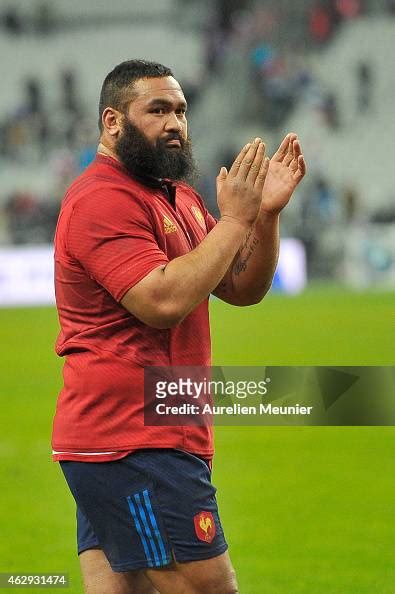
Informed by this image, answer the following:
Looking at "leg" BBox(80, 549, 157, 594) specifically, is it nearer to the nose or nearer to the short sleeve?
the short sleeve

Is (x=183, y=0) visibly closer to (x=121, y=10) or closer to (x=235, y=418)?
(x=121, y=10)

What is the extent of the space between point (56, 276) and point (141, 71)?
2.16ft

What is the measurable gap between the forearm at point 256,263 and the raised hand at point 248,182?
1.45 feet

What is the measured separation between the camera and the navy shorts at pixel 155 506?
339 cm

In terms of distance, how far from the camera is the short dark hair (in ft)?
11.8

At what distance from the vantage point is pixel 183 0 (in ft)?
102

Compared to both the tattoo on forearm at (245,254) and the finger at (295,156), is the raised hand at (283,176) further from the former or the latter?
the tattoo on forearm at (245,254)

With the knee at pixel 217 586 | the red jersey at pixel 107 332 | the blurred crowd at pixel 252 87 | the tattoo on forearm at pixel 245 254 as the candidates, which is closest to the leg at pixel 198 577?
the knee at pixel 217 586

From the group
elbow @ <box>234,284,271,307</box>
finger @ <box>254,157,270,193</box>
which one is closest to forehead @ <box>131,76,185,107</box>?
finger @ <box>254,157,270,193</box>

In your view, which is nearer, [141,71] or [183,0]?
[141,71]

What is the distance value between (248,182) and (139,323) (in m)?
0.51

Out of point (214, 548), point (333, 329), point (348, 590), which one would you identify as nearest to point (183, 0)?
point (333, 329)

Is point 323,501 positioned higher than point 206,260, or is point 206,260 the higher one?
point 206,260

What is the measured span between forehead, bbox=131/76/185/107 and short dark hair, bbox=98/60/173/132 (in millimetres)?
16
